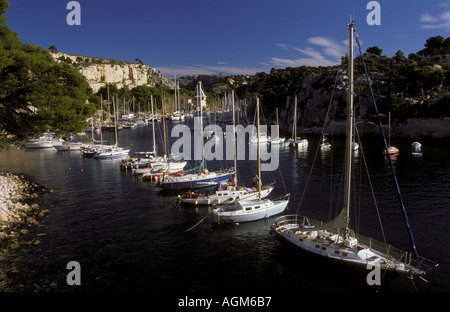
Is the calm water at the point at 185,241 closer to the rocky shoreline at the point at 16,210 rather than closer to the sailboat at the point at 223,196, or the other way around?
the rocky shoreline at the point at 16,210

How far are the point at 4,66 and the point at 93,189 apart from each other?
19.6 m

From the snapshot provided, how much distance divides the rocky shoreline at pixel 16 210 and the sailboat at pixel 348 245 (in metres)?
22.8

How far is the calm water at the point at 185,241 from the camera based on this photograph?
2153 centimetres

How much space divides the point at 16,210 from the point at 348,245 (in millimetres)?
33218

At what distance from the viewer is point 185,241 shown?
2827 centimetres

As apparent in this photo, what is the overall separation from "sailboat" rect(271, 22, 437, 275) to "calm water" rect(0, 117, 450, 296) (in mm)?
1173

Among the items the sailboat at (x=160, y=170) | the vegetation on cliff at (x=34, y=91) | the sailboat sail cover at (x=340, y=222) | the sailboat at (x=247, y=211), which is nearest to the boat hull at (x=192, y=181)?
the sailboat at (x=160, y=170)

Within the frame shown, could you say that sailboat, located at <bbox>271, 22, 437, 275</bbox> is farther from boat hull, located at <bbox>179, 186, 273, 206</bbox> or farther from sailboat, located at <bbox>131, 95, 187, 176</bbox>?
sailboat, located at <bbox>131, 95, 187, 176</bbox>

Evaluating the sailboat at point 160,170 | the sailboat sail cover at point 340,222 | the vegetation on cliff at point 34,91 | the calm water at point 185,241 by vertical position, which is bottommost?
the calm water at point 185,241


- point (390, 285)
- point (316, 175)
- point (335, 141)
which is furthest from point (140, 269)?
point (335, 141)

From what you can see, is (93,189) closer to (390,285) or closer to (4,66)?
(4,66)

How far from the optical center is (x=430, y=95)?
9356cm

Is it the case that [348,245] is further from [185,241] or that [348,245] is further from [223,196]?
[223,196]

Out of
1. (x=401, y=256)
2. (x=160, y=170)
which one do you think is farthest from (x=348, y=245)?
(x=160, y=170)
